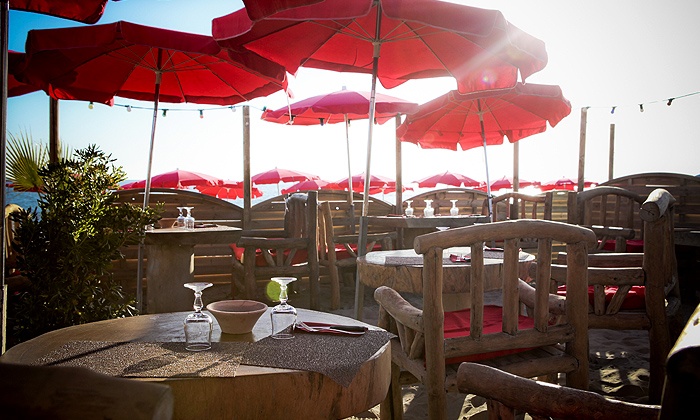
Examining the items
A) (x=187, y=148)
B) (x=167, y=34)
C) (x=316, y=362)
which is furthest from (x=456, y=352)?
(x=187, y=148)

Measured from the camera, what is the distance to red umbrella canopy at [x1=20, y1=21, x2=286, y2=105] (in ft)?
12.0

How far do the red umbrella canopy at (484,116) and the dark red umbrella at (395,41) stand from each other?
1.96 feet

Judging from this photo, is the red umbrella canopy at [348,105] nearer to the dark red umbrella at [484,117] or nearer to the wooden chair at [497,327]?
the dark red umbrella at [484,117]

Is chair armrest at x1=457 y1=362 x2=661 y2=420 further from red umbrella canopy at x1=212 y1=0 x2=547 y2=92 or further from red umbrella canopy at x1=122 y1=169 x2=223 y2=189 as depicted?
red umbrella canopy at x1=122 y1=169 x2=223 y2=189

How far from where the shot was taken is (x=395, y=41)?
4316 millimetres

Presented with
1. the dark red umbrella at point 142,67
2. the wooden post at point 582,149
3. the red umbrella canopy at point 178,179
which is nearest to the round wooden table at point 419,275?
the dark red umbrella at point 142,67

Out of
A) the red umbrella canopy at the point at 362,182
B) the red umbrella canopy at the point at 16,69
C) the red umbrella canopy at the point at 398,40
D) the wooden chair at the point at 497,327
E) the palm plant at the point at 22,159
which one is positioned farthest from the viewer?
the red umbrella canopy at the point at 362,182

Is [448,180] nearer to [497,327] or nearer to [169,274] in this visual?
[169,274]

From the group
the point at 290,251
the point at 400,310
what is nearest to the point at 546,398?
the point at 400,310

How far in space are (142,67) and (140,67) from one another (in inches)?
9.4

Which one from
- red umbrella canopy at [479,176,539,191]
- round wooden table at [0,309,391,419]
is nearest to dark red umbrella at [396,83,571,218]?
round wooden table at [0,309,391,419]

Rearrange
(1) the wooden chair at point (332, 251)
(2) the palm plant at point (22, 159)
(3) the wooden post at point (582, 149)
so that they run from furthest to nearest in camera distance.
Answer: (3) the wooden post at point (582, 149)
(1) the wooden chair at point (332, 251)
(2) the palm plant at point (22, 159)

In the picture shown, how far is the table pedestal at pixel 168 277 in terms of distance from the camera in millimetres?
4188

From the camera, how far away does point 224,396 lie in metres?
1.14
